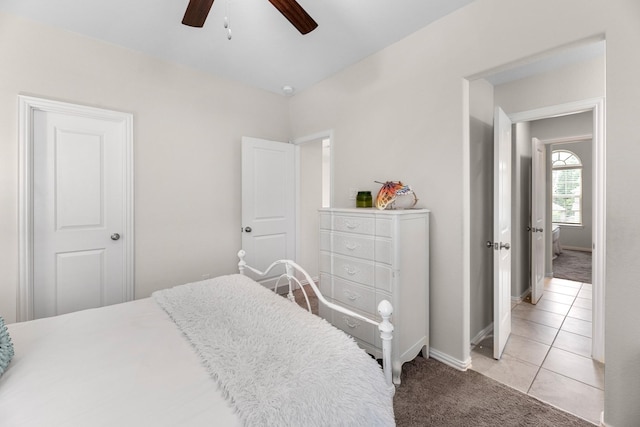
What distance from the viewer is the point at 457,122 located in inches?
82.9

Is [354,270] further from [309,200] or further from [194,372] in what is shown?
[309,200]

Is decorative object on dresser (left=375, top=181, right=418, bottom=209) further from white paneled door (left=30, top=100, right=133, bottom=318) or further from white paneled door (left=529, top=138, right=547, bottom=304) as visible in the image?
white paneled door (left=30, top=100, right=133, bottom=318)

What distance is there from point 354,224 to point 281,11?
4.91ft

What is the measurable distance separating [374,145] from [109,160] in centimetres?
247

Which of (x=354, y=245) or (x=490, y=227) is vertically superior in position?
(x=490, y=227)

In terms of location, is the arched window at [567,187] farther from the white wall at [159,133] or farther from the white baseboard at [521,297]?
the white wall at [159,133]

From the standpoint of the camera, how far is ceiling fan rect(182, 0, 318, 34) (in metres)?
1.59

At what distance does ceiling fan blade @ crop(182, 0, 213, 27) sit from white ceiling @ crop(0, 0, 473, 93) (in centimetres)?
40

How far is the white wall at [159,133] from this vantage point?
2.16 m

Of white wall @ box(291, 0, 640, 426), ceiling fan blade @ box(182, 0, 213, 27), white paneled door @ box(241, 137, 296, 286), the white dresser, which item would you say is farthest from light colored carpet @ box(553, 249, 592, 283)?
ceiling fan blade @ box(182, 0, 213, 27)

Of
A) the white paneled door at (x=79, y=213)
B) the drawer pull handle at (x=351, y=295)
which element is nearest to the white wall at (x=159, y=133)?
the white paneled door at (x=79, y=213)

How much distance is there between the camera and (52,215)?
233 cm

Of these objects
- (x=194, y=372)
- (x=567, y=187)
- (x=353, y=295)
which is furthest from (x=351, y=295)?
(x=567, y=187)

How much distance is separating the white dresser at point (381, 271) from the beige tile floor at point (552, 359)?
1.99 feet
